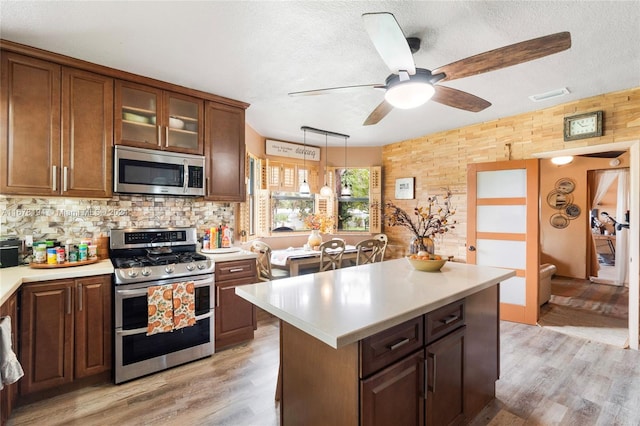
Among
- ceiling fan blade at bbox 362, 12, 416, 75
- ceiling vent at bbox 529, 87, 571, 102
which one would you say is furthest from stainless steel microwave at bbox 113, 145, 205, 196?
ceiling vent at bbox 529, 87, 571, 102

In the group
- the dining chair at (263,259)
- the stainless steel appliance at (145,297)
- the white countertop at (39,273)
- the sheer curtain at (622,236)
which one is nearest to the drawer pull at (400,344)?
the stainless steel appliance at (145,297)

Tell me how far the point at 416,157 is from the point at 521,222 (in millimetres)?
1877

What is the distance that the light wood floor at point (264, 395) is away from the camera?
1.97 m

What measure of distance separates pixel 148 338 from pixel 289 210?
9.76 ft

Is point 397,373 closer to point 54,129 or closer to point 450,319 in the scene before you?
point 450,319

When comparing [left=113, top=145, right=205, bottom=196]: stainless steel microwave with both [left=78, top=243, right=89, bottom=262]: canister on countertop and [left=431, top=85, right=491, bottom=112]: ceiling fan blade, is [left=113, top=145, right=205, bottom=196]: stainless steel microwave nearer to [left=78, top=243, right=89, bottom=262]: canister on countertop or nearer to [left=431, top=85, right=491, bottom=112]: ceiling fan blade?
[left=78, top=243, right=89, bottom=262]: canister on countertop

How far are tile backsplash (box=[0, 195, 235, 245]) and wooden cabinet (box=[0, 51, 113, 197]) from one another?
305mm

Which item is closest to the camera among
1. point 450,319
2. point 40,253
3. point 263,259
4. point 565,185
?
point 450,319

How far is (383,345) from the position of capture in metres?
1.30

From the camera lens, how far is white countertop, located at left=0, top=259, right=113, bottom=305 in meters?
1.89

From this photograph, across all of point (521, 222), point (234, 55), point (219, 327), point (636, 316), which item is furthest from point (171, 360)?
point (636, 316)

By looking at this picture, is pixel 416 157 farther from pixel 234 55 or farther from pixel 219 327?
pixel 219 327

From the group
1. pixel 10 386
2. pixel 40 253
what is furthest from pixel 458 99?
pixel 10 386

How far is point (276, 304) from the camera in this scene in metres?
1.40
